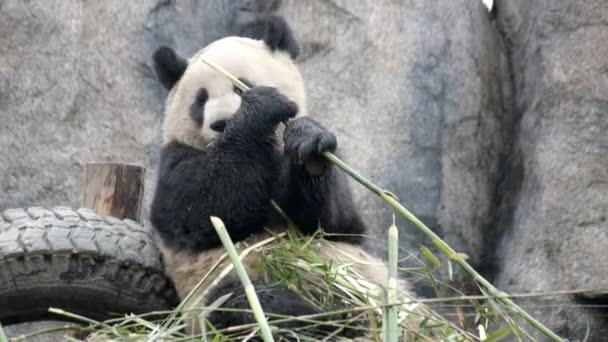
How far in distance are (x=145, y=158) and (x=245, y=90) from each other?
10.0ft

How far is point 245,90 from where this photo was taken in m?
4.77

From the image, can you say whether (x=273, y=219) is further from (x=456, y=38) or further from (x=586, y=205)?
(x=456, y=38)

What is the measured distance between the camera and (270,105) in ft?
15.5

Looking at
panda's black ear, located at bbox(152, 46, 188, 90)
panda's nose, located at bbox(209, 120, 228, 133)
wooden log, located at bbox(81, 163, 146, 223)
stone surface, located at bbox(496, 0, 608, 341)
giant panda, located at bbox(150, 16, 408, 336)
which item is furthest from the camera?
stone surface, located at bbox(496, 0, 608, 341)

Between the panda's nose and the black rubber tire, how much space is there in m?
0.75

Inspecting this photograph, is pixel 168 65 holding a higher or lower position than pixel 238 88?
higher

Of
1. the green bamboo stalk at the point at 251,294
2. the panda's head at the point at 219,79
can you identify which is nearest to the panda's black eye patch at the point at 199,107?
the panda's head at the point at 219,79

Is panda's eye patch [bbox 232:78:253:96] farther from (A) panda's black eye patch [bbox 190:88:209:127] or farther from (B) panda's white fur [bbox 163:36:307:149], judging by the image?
(A) panda's black eye patch [bbox 190:88:209:127]

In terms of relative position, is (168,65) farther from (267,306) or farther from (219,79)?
(267,306)

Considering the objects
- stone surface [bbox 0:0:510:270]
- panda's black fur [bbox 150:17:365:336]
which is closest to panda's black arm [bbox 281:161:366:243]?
panda's black fur [bbox 150:17:365:336]

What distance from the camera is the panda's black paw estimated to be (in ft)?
15.4

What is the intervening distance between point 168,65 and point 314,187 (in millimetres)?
1199

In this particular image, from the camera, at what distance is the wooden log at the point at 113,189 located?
226 inches

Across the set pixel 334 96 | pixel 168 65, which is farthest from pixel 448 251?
pixel 334 96
